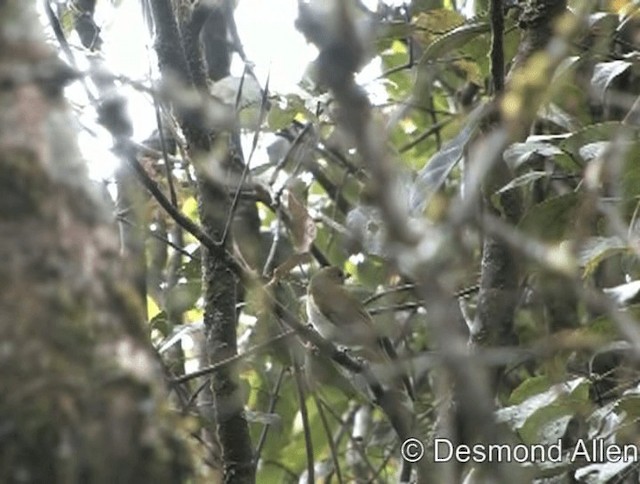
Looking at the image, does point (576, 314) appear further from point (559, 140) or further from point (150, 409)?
point (150, 409)

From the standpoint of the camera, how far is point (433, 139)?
2.80 metres

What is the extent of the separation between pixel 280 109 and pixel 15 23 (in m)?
1.29

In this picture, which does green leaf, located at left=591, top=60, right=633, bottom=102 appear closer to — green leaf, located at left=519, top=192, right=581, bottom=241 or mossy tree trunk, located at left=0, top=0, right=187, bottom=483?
green leaf, located at left=519, top=192, right=581, bottom=241

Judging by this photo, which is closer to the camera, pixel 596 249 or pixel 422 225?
pixel 422 225

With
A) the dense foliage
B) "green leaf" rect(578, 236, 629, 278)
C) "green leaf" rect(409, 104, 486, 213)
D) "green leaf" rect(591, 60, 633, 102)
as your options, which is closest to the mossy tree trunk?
the dense foliage

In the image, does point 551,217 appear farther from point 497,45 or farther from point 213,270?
point 213,270

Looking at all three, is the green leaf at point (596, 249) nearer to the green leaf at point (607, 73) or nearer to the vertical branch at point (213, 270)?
the green leaf at point (607, 73)

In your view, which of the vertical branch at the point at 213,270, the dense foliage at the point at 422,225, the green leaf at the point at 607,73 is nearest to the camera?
the dense foliage at the point at 422,225

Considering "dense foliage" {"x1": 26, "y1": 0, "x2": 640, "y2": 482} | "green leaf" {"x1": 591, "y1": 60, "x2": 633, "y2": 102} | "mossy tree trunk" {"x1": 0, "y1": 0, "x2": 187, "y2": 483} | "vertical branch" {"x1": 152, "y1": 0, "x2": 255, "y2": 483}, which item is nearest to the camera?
"mossy tree trunk" {"x1": 0, "y1": 0, "x2": 187, "y2": 483}

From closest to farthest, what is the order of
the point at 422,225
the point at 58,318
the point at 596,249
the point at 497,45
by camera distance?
the point at 58,318, the point at 422,225, the point at 596,249, the point at 497,45

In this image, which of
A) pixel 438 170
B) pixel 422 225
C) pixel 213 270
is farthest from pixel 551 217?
pixel 422 225

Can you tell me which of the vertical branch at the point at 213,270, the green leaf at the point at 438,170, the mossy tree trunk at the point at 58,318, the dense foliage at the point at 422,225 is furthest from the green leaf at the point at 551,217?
the mossy tree trunk at the point at 58,318

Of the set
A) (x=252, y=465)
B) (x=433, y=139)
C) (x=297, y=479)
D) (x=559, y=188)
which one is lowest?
(x=297, y=479)

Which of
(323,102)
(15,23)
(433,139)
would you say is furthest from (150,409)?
(433,139)
